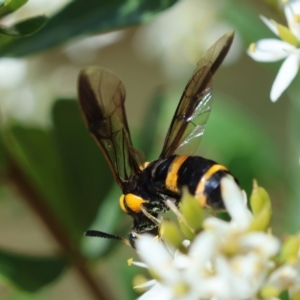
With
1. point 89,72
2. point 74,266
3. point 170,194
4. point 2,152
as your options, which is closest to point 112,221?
point 74,266

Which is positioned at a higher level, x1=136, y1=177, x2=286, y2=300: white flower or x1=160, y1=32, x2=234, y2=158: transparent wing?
x1=160, y1=32, x2=234, y2=158: transparent wing

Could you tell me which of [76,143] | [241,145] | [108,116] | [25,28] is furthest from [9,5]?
[241,145]

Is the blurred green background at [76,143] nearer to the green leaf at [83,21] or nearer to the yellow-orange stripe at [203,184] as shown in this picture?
the green leaf at [83,21]

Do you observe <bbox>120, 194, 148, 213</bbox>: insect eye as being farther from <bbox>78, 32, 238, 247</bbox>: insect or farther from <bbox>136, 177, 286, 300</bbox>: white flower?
<bbox>136, 177, 286, 300</bbox>: white flower

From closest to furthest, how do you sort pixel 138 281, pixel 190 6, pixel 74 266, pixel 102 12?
pixel 138 281
pixel 102 12
pixel 74 266
pixel 190 6

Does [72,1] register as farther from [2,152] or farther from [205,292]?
[205,292]

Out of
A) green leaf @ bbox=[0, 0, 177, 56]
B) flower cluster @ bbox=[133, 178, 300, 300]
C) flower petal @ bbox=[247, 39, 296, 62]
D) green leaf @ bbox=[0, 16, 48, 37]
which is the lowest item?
flower cluster @ bbox=[133, 178, 300, 300]

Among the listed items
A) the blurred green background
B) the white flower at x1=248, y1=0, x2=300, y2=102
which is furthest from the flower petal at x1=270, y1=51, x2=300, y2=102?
the blurred green background
